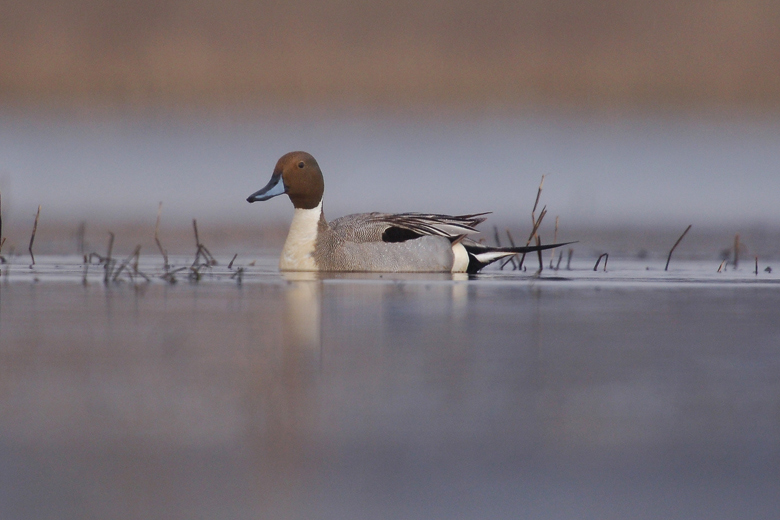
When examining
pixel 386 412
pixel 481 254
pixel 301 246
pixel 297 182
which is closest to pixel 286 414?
pixel 386 412

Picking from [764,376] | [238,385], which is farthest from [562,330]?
[238,385]

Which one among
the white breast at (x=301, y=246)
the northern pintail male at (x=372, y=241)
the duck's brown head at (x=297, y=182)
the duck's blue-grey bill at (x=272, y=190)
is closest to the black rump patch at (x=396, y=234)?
the northern pintail male at (x=372, y=241)

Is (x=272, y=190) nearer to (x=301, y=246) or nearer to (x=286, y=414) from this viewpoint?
(x=301, y=246)

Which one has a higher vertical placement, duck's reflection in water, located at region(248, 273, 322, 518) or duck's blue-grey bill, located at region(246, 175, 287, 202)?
duck's blue-grey bill, located at region(246, 175, 287, 202)

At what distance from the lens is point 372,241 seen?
7664mm

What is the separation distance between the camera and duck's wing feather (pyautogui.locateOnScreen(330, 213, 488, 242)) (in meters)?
7.66

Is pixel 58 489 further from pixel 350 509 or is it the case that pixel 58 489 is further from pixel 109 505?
pixel 350 509

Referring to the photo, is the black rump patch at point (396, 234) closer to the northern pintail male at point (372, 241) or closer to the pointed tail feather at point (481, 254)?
the northern pintail male at point (372, 241)

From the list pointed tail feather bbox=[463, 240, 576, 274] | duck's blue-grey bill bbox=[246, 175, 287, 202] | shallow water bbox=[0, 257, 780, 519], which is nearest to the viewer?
shallow water bbox=[0, 257, 780, 519]

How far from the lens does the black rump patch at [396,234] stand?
7648mm

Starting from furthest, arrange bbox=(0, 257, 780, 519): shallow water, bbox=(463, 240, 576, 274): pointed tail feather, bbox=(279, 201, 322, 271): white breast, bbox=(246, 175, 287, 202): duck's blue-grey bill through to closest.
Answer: bbox=(246, 175, 287, 202): duck's blue-grey bill < bbox=(463, 240, 576, 274): pointed tail feather < bbox=(279, 201, 322, 271): white breast < bbox=(0, 257, 780, 519): shallow water

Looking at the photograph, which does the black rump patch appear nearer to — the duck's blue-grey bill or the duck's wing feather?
the duck's wing feather

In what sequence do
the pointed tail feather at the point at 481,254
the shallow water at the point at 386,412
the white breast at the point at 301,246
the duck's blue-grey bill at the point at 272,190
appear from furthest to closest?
1. the duck's blue-grey bill at the point at 272,190
2. the pointed tail feather at the point at 481,254
3. the white breast at the point at 301,246
4. the shallow water at the point at 386,412

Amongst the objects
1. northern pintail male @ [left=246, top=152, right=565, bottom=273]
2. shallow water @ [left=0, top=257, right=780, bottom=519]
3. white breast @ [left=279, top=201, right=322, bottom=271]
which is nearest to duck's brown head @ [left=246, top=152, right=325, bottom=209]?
northern pintail male @ [left=246, top=152, right=565, bottom=273]
